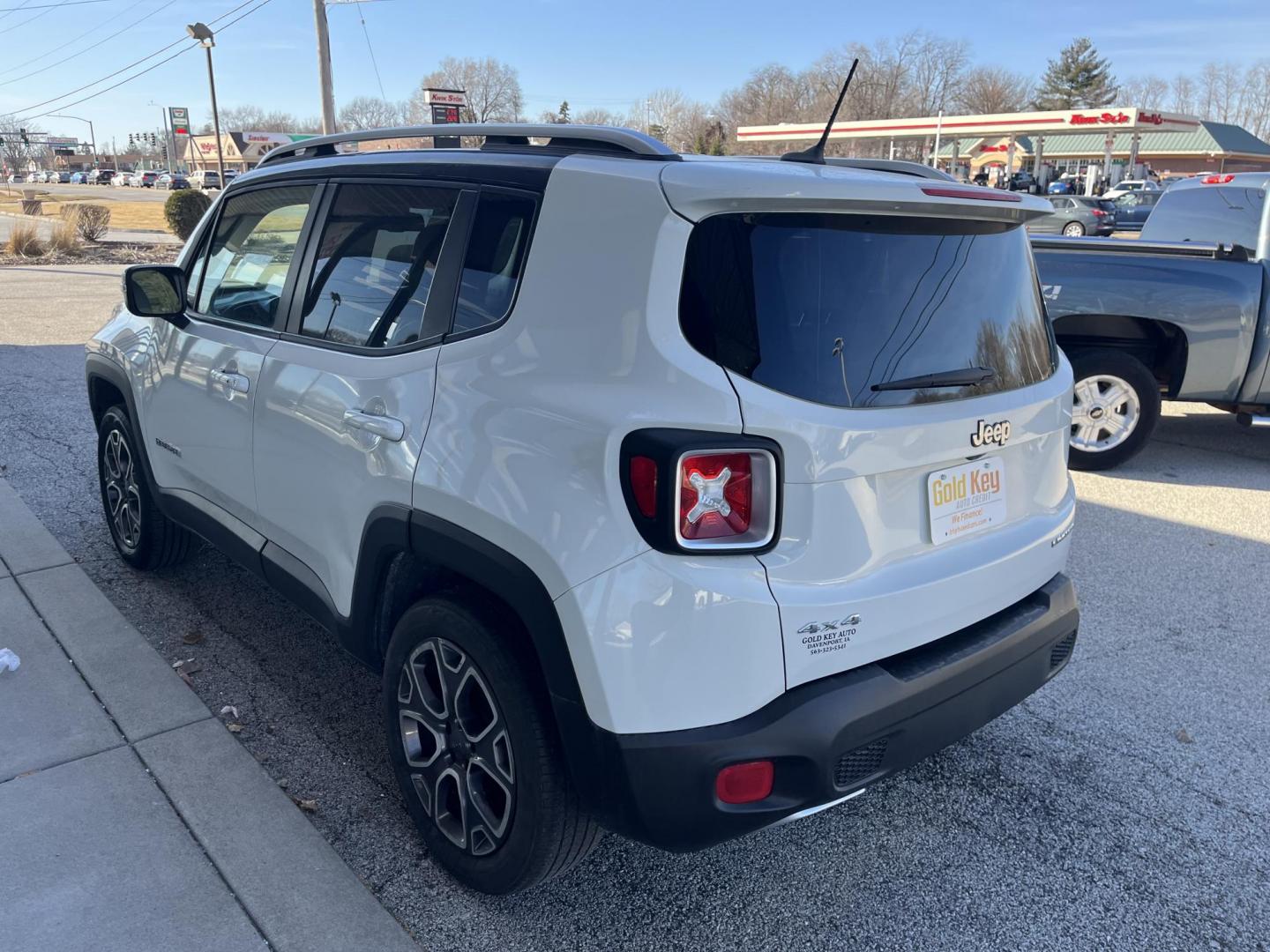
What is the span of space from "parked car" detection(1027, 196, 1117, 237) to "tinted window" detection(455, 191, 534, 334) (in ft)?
87.4

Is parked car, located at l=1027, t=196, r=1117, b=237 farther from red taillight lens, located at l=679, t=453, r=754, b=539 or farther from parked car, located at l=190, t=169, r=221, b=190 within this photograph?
parked car, located at l=190, t=169, r=221, b=190

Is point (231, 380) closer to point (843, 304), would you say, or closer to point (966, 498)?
point (843, 304)

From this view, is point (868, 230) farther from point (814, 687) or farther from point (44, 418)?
point (44, 418)

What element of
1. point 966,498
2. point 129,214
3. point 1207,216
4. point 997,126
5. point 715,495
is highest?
point 997,126

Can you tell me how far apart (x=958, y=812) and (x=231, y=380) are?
2783 mm

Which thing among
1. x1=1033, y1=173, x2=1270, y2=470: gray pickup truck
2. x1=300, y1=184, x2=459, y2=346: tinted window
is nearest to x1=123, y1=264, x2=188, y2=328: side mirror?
x1=300, y1=184, x2=459, y2=346: tinted window

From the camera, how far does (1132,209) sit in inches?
1265

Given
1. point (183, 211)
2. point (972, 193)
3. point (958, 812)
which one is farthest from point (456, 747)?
point (183, 211)

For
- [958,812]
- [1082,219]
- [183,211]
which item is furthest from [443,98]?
[1082,219]

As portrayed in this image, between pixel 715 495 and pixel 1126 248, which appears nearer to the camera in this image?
pixel 715 495

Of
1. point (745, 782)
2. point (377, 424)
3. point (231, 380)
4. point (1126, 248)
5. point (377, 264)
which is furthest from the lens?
point (1126, 248)

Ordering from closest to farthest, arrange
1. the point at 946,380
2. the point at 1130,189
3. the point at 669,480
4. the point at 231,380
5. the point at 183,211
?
the point at 669,480 → the point at 946,380 → the point at 231,380 → the point at 183,211 → the point at 1130,189

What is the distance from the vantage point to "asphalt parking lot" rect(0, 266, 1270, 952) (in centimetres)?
251

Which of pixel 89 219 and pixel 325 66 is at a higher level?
pixel 325 66
